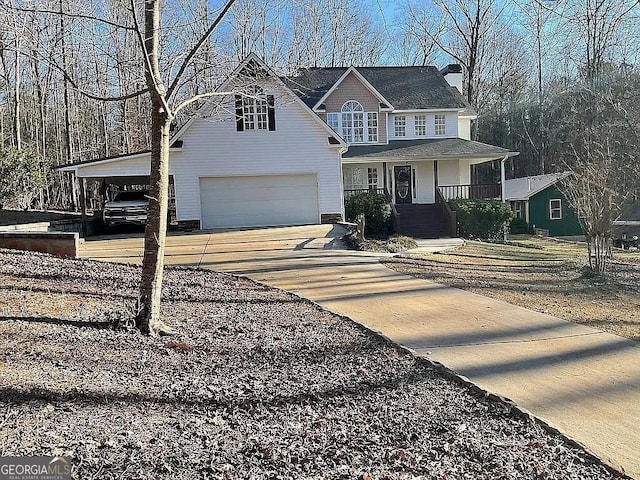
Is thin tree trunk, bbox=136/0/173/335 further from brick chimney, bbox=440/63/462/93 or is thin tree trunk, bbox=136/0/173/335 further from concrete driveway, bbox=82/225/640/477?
brick chimney, bbox=440/63/462/93

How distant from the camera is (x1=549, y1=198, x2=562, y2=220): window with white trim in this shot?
33.5 m

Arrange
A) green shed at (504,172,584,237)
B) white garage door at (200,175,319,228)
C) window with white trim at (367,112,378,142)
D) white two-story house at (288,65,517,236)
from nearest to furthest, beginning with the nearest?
white garage door at (200,175,319,228) → white two-story house at (288,65,517,236) → window with white trim at (367,112,378,142) → green shed at (504,172,584,237)

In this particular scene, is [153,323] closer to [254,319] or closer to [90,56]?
[254,319]

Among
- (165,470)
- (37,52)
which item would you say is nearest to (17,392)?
(165,470)

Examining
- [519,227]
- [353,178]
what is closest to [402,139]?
[353,178]

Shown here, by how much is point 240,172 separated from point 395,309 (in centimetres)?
1509

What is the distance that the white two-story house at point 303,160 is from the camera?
2238 cm

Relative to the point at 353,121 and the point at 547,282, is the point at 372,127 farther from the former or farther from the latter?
the point at 547,282

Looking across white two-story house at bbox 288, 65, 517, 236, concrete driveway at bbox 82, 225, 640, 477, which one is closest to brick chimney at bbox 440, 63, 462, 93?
white two-story house at bbox 288, 65, 517, 236

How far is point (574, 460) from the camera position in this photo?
3.71 meters

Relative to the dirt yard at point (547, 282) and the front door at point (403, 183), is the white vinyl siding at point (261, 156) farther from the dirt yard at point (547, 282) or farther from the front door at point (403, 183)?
the dirt yard at point (547, 282)

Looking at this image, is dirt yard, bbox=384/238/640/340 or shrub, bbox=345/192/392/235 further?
shrub, bbox=345/192/392/235

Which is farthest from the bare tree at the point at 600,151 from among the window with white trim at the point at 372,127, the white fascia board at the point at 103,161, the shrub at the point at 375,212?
the white fascia board at the point at 103,161
